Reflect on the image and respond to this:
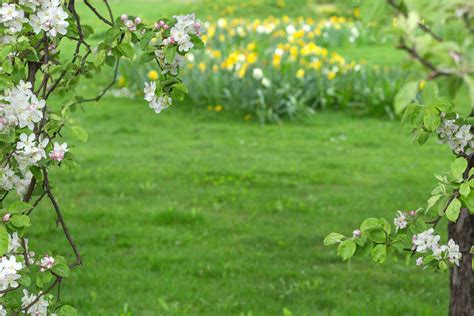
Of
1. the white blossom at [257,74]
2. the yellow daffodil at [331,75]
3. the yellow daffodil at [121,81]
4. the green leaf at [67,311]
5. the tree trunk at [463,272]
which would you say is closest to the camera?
the green leaf at [67,311]

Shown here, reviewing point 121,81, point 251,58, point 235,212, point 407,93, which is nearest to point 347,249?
point 407,93

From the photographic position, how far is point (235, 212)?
703cm

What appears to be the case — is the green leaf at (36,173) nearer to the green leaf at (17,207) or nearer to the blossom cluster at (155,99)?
the green leaf at (17,207)

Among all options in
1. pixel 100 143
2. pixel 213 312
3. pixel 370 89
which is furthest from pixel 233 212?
pixel 370 89

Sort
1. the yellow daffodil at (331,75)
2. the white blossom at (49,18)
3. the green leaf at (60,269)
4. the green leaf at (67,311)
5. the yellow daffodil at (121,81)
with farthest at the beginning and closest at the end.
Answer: the yellow daffodil at (121,81) → the yellow daffodil at (331,75) → the green leaf at (67,311) → the green leaf at (60,269) → the white blossom at (49,18)

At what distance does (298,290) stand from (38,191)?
2583mm

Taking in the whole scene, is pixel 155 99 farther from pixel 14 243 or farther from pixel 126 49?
pixel 14 243

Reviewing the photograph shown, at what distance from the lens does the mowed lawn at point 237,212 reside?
5.18 metres

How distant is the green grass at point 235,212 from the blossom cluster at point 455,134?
2.03 metres

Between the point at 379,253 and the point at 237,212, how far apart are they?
13.4 feet

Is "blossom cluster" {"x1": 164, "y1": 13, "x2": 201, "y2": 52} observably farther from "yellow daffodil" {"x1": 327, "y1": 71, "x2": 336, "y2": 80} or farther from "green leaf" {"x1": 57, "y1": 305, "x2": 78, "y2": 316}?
"yellow daffodil" {"x1": 327, "y1": 71, "x2": 336, "y2": 80}

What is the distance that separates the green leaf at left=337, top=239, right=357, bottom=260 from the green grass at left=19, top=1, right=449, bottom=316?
1937 millimetres

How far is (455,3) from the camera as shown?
1.54m

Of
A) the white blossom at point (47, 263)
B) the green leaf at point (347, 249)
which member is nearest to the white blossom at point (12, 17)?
the white blossom at point (47, 263)
